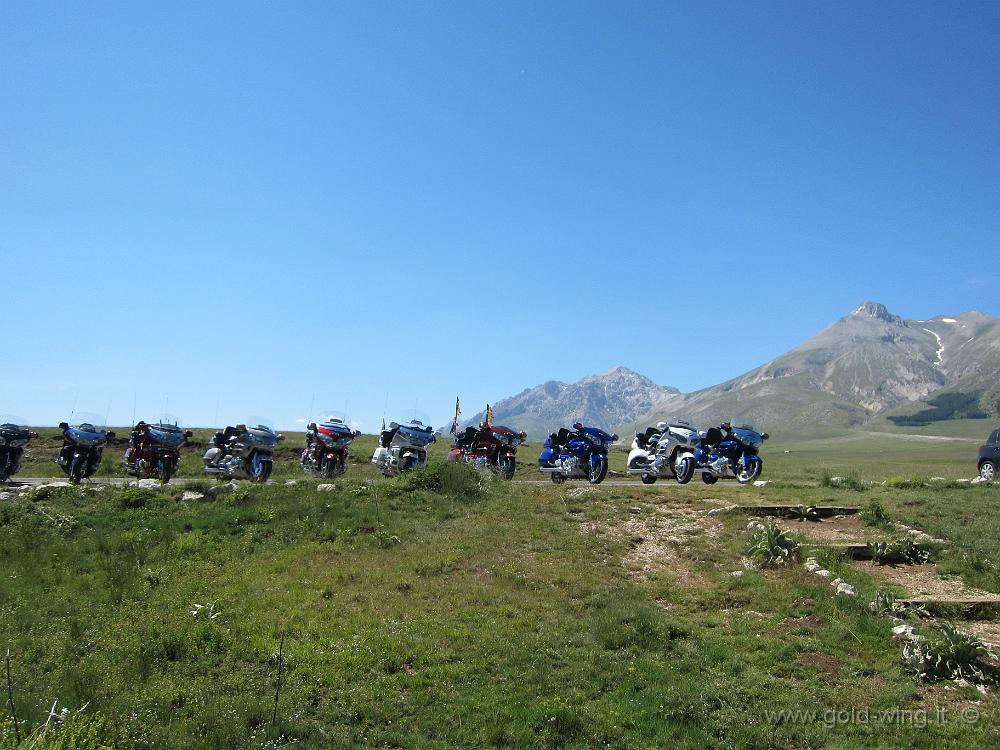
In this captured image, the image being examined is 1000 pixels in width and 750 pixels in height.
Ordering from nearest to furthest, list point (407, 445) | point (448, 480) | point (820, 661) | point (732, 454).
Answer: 1. point (820, 661)
2. point (732, 454)
3. point (448, 480)
4. point (407, 445)

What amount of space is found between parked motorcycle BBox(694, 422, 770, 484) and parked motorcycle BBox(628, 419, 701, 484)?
45 cm

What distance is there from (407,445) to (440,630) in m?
15.4

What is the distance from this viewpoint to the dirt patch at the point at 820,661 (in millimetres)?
12477

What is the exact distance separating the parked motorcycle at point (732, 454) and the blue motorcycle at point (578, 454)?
12.5 feet

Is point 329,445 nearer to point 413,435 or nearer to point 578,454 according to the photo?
point 413,435

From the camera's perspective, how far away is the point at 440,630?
46.0 ft

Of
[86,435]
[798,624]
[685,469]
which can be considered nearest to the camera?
[798,624]

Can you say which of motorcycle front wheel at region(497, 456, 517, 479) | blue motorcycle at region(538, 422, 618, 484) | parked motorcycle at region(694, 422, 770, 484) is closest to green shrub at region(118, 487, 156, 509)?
motorcycle front wheel at region(497, 456, 517, 479)

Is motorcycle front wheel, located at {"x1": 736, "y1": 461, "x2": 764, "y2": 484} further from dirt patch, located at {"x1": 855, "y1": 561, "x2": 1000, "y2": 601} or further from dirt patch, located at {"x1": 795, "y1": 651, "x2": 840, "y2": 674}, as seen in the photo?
dirt patch, located at {"x1": 855, "y1": 561, "x2": 1000, "y2": 601}

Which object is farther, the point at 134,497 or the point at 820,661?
the point at 134,497

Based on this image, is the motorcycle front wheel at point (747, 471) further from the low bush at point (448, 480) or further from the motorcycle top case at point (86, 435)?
the motorcycle top case at point (86, 435)

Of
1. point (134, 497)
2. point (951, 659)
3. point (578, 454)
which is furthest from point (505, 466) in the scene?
point (951, 659)

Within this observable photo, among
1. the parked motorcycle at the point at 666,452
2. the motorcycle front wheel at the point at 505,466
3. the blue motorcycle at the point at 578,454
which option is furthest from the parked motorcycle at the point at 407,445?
the parked motorcycle at the point at 666,452

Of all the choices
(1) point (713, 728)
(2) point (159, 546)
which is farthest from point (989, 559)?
(2) point (159, 546)
